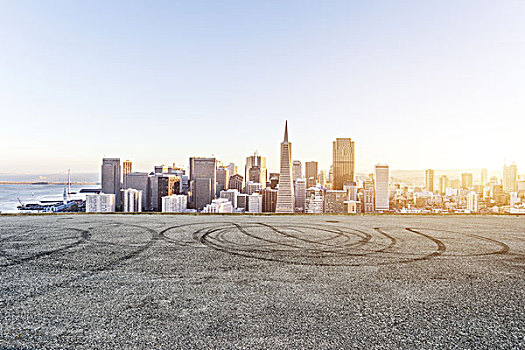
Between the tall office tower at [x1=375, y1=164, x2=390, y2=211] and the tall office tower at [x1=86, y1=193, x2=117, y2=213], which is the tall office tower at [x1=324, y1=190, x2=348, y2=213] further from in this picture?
the tall office tower at [x1=86, y1=193, x2=117, y2=213]

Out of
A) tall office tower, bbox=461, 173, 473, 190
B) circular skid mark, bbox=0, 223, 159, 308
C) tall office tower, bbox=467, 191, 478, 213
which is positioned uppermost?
tall office tower, bbox=461, 173, 473, 190

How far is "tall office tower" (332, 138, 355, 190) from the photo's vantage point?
59.3 metres

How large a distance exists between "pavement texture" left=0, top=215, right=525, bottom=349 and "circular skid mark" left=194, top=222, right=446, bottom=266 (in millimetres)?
49

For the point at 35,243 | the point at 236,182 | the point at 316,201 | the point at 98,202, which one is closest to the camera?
the point at 35,243

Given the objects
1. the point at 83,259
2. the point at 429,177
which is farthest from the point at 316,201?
the point at 83,259

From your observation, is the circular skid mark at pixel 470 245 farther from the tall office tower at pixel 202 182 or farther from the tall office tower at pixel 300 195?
the tall office tower at pixel 300 195

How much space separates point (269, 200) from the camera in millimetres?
39688

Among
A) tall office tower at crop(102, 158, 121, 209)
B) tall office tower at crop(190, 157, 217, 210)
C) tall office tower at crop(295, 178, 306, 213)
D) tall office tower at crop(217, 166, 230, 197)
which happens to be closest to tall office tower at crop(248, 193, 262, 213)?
tall office tower at crop(190, 157, 217, 210)

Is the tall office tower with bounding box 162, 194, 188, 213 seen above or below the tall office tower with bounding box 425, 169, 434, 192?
below

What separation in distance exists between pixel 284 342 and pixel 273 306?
0.88m

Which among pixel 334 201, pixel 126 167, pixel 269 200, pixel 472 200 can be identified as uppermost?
pixel 126 167

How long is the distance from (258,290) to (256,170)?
62.8 m

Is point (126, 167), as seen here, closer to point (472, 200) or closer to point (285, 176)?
point (285, 176)

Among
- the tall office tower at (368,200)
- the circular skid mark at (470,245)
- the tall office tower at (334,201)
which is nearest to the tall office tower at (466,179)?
the tall office tower at (368,200)
